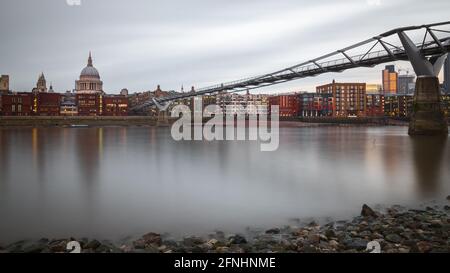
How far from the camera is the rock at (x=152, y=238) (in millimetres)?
5647

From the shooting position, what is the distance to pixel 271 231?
6309 mm

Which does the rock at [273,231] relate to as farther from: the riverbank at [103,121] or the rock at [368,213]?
the riverbank at [103,121]

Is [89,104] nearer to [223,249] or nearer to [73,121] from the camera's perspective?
[73,121]

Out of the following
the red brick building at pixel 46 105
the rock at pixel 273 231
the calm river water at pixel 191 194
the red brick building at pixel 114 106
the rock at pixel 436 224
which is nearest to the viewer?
the rock at pixel 436 224

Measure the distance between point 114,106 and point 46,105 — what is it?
22367mm

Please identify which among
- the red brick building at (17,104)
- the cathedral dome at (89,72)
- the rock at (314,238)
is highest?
the cathedral dome at (89,72)

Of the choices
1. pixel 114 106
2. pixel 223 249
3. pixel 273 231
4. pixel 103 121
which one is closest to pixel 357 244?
pixel 273 231

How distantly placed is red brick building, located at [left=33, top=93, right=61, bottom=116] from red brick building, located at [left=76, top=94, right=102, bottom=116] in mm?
Result: 9093

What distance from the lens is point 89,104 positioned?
11825cm

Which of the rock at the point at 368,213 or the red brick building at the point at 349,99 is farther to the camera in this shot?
the red brick building at the point at 349,99

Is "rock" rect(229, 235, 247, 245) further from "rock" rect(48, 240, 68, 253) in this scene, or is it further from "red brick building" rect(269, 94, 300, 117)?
"red brick building" rect(269, 94, 300, 117)

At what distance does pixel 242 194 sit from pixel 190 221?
303cm

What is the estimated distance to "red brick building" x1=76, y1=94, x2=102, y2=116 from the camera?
384 ft

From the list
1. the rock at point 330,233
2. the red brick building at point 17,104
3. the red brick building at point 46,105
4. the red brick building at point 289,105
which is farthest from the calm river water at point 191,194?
the red brick building at point 289,105
